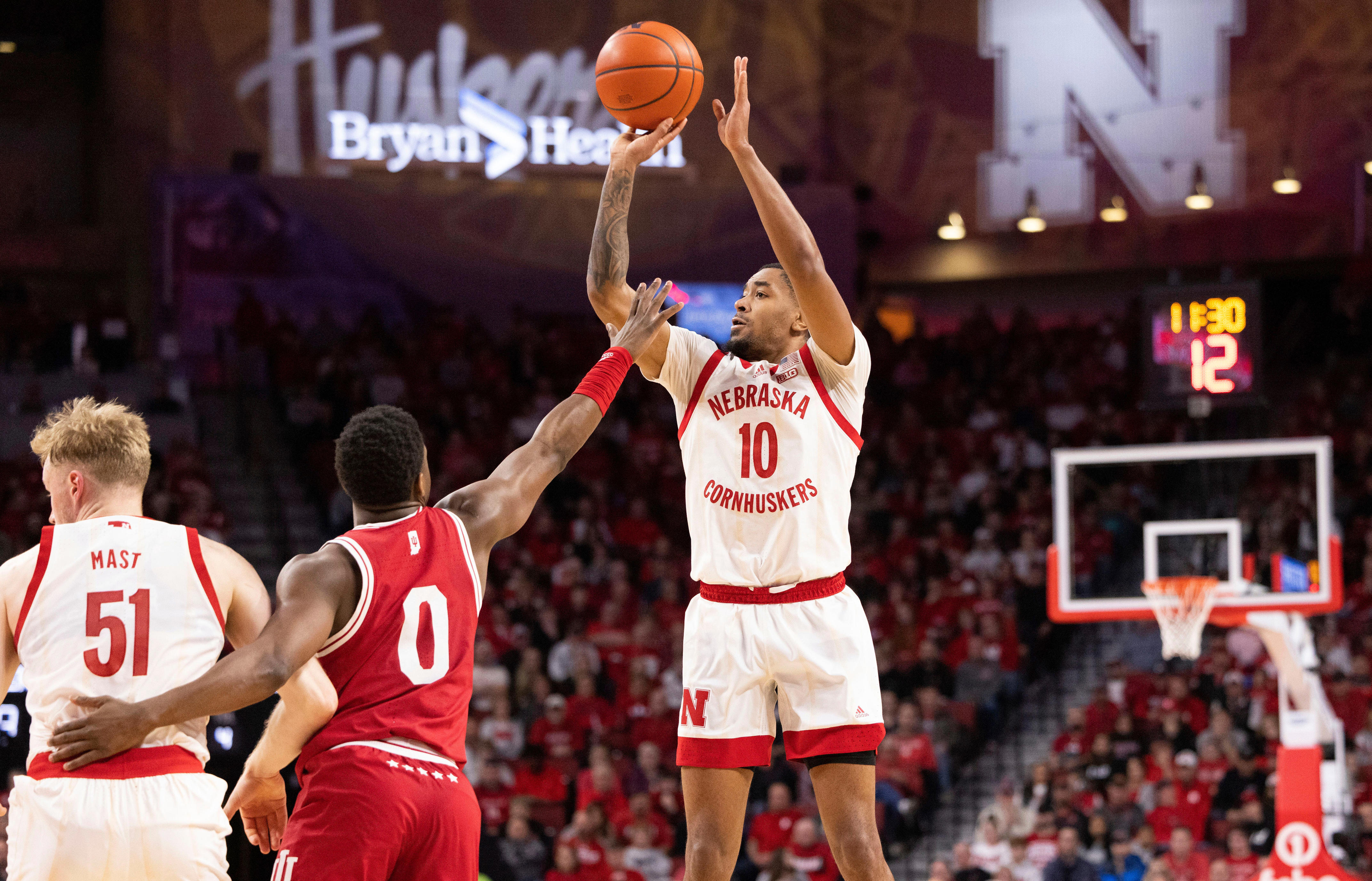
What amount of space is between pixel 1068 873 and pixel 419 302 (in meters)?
12.0

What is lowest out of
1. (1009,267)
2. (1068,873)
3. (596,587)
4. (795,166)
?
(1068,873)

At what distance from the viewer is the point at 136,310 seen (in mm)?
20391

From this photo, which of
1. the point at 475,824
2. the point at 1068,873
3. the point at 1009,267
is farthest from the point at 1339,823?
the point at 1009,267

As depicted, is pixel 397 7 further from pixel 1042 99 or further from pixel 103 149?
pixel 1042 99

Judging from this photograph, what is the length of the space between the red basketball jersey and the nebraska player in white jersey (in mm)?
90

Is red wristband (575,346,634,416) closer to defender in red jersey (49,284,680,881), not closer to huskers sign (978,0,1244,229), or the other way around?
defender in red jersey (49,284,680,881)

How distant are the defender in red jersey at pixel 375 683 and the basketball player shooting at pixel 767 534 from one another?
105 centimetres

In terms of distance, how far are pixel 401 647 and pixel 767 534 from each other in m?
1.50

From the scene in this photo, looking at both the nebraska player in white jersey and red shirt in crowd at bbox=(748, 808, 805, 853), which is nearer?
the nebraska player in white jersey

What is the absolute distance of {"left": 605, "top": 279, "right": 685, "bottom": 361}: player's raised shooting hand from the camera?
4.97 metres

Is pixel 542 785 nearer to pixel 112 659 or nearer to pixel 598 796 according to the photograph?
pixel 598 796

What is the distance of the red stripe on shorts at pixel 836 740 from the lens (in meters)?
4.96

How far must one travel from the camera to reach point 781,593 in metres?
5.09

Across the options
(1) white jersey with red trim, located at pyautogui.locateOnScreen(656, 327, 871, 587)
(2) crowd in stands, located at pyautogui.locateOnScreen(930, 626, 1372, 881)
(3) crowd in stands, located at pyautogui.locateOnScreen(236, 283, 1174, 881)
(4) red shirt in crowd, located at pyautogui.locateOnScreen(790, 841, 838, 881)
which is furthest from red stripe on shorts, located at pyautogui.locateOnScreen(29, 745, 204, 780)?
(4) red shirt in crowd, located at pyautogui.locateOnScreen(790, 841, 838, 881)
